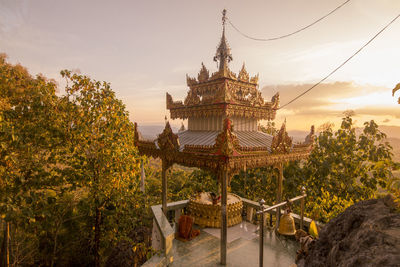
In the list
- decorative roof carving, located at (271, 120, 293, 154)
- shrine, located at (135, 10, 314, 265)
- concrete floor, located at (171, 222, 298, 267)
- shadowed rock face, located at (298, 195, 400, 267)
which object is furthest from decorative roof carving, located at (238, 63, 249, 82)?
concrete floor, located at (171, 222, 298, 267)

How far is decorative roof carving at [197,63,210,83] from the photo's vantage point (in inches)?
419

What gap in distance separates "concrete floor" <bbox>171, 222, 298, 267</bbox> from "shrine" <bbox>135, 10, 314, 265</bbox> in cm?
75

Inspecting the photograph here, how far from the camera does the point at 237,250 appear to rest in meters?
8.53

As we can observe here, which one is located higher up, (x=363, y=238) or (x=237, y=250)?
(x=363, y=238)

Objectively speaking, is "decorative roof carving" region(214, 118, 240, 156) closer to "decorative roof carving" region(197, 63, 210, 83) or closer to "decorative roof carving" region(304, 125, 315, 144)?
"decorative roof carving" region(197, 63, 210, 83)

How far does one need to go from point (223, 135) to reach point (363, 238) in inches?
161

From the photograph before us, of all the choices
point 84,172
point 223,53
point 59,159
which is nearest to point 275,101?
point 223,53

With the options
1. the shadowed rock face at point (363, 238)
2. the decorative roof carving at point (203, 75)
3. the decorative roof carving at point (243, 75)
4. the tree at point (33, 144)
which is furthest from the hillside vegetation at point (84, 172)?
the decorative roof carving at point (243, 75)

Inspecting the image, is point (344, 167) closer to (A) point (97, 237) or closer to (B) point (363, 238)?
(B) point (363, 238)

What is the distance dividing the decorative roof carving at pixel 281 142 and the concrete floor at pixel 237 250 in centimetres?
402

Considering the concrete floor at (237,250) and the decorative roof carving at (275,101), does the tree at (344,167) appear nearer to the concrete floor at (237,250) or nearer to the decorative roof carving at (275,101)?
the concrete floor at (237,250)

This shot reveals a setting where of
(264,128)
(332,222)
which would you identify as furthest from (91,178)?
(264,128)

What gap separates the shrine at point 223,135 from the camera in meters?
6.97

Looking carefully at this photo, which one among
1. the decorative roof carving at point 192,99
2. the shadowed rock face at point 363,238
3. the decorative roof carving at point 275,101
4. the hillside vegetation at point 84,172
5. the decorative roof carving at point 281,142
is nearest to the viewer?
the shadowed rock face at point 363,238
